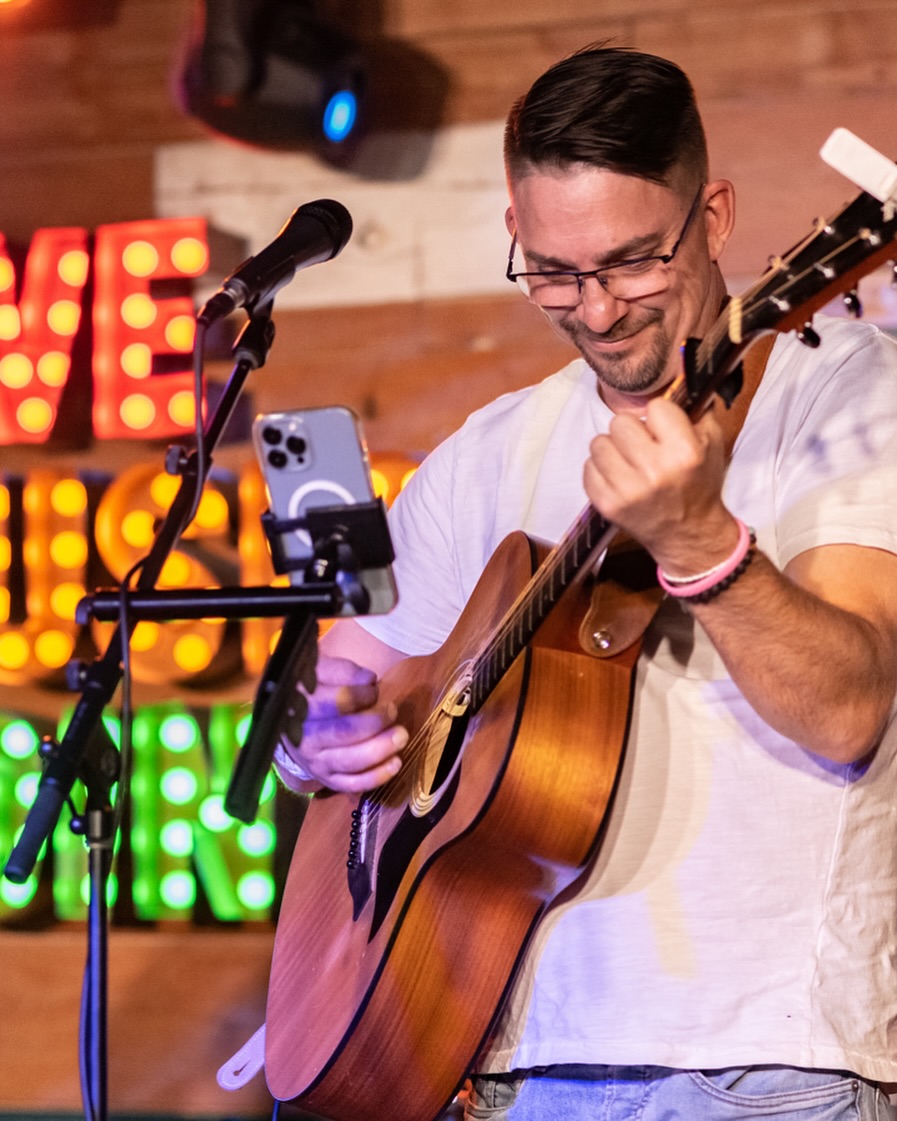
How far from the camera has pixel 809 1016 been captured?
1463 millimetres

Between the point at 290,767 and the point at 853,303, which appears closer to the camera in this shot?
the point at 853,303

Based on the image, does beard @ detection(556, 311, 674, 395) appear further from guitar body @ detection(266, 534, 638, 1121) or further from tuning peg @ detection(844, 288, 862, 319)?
tuning peg @ detection(844, 288, 862, 319)

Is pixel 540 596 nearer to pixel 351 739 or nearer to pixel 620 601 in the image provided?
pixel 620 601

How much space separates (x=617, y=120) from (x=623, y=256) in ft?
0.52

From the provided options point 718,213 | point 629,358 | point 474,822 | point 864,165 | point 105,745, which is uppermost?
point 864,165

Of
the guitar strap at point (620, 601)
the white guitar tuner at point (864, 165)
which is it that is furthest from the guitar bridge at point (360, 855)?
the white guitar tuner at point (864, 165)

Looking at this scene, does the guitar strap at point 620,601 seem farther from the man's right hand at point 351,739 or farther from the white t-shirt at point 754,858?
the man's right hand at point 351,739

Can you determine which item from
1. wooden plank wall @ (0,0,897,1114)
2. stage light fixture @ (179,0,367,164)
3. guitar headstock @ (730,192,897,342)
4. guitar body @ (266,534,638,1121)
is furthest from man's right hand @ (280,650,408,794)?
stage light fixture @ (179,0,367,164)

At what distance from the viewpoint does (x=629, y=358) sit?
5.38ft

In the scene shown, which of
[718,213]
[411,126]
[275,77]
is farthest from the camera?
[411,126]

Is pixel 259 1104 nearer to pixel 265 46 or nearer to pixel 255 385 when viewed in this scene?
pixel 255 385

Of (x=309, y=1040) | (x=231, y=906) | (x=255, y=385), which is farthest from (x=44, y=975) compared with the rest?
(x=309, y=1040)

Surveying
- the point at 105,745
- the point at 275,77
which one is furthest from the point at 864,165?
the point at 275,77

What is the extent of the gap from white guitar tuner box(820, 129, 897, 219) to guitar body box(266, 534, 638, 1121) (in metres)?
0.52
